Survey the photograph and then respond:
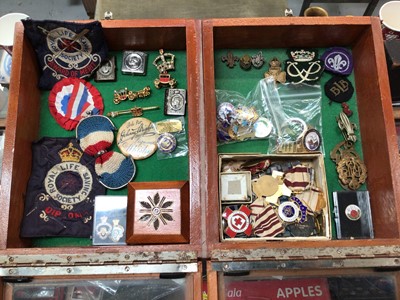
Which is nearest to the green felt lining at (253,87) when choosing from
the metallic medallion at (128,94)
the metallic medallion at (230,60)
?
the metallic medallion at (230,60)

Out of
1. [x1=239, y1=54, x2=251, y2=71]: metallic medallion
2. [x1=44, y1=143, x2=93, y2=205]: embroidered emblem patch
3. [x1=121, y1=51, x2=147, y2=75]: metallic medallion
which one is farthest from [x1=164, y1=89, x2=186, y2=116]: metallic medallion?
[x1=44, y1=143, x2=93, y2=205]: embroidered emblem patch

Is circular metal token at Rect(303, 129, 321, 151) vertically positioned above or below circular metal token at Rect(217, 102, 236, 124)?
below

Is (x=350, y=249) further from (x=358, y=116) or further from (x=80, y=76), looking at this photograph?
(x=80, y=76)

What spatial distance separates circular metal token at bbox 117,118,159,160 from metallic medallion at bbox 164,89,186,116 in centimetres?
8

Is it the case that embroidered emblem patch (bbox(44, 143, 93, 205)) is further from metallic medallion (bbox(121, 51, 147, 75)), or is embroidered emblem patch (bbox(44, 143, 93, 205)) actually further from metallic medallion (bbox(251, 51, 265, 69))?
metallic medallion (bbox(251, 51, 265, 69))

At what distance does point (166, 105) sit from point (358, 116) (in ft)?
2.19

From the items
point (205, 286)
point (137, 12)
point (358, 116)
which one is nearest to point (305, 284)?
point (205, 286)

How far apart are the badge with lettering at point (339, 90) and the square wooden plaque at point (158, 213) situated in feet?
2.06

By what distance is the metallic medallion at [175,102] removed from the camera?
4.62 ft

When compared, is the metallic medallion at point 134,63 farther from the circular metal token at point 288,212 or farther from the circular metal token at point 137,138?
the circular metal token at point 288,212

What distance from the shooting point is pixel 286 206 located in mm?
1280

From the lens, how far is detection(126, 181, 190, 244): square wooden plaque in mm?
1152

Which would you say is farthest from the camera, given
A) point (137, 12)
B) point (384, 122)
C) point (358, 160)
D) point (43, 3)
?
point (43, 3)

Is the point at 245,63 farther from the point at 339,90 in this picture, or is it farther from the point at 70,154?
the point at 70,154
